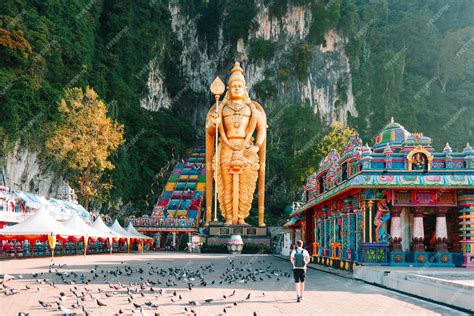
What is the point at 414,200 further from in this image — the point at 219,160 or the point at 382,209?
the point at 219,160

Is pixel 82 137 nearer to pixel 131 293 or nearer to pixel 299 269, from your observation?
pixel 131 293

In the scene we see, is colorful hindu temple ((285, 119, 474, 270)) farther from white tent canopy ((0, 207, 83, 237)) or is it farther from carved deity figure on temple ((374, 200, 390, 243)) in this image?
white tent canopy ((0, 207, 83, 237))

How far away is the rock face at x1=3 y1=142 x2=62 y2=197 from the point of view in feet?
118

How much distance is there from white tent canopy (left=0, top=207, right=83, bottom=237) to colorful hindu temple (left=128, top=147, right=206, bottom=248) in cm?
1731

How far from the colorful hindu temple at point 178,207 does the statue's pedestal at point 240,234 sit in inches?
250

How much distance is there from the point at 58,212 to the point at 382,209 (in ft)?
66.8

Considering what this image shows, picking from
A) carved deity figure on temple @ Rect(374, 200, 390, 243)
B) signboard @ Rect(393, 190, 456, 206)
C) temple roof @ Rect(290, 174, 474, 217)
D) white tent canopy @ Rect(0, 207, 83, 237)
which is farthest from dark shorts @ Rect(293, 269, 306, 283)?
white tent canopy @ Rect(0, 207, 83, 237)

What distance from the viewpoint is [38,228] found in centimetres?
2348

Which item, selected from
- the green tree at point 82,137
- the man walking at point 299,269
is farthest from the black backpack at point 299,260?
the green tree at point 82,137

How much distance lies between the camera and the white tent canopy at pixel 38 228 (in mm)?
23047

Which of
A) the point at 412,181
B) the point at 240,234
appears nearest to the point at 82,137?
the point at 240,234

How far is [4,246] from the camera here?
2922 centimetres

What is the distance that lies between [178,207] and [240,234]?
13924mm

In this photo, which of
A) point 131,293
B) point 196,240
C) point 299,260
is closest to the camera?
point 299,260
